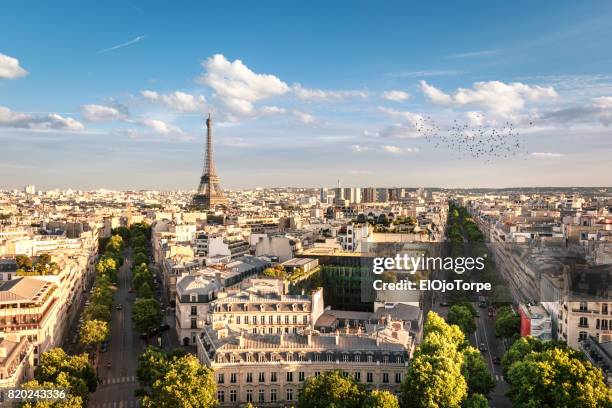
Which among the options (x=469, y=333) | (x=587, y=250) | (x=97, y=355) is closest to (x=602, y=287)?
(x=469, y=333)

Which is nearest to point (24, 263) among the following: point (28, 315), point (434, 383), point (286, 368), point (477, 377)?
point (28, 315)

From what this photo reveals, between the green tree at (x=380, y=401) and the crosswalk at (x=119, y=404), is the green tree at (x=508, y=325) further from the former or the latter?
the crosswalk at (x=119, y=404)

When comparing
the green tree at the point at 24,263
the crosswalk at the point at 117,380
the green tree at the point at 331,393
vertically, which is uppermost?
the green tree at the point at 24,263

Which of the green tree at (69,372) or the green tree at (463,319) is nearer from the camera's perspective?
the green tree at (69,372)

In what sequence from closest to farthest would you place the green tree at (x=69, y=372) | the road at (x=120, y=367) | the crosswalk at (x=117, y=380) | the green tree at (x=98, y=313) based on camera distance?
the green tree at (x=69, y=372)
the road at (x=120, y=367)
the crosswalk at (x=117, y=380)
the green tree at (x=98, y=313)

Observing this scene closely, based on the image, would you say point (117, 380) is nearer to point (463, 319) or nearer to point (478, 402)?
point (478, 402)

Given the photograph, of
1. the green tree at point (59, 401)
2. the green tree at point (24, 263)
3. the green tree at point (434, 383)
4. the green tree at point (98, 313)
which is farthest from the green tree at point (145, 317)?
the green tree at point (434, 383)
